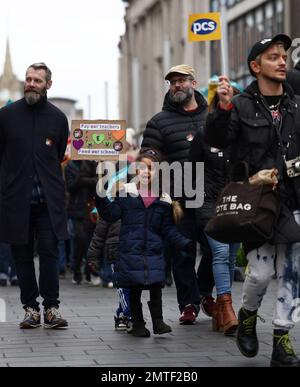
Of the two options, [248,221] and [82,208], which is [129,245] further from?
[82,208]

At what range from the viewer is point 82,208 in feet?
52.4

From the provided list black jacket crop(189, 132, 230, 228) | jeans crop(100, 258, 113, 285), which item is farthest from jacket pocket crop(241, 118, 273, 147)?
jeans crop(100, 258, 113, 285)

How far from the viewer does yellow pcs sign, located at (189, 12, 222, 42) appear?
553 inches

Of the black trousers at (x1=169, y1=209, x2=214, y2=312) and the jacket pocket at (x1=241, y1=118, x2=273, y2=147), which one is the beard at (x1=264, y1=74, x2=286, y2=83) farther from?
the black trousers at (x1=169, y1=209, x2=214, y2=312)

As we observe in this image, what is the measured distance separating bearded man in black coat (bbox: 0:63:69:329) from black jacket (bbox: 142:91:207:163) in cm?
77

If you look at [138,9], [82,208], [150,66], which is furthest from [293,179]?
[138,9]

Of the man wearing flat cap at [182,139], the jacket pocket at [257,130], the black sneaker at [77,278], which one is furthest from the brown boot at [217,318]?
the black sneaker at [77,278]

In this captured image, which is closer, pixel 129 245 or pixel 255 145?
pixel 255 145

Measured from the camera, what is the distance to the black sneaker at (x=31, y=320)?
372 inches

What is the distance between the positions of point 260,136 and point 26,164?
2821 mm

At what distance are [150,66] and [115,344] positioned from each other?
59.7m

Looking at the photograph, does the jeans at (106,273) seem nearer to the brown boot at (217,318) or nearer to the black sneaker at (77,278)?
the black sneaker at (77,278)

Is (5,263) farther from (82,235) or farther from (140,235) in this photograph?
(140,235)

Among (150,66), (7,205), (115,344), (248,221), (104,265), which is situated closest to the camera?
(248,221)
